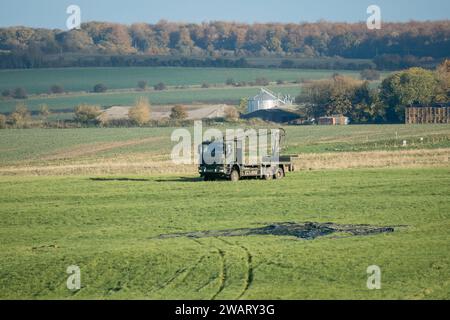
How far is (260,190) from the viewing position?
3700 centimetres

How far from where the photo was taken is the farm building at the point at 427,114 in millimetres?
101875

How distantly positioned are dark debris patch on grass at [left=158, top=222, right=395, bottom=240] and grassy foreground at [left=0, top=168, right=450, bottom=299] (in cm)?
65

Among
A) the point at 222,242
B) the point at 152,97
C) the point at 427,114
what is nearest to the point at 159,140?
the point at 427,114

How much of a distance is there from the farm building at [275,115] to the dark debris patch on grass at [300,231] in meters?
83.1

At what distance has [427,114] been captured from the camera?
4028 inches

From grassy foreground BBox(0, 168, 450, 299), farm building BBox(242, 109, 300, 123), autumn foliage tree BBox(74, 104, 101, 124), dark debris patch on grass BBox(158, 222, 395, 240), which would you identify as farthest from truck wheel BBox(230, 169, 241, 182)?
farm building BBox(242, 109, 300, 123)

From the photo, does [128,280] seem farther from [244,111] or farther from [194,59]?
[194,59]

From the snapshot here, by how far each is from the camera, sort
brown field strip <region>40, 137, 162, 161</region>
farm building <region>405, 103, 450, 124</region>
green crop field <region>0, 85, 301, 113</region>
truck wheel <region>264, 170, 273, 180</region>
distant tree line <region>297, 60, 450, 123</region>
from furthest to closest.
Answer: green crop field <region>0, 85, 301, 113</region>, distant tree line <region>297, 60, 450, 123</region>, farm building <region>405, 103, 450, 124</region>, brown field strip <region>40, 137, 162, 161</region>, truck wheel <region>264, 170, 273, 180</region>

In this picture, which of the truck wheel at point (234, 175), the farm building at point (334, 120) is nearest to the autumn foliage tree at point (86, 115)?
the farm building at point (334, 120)

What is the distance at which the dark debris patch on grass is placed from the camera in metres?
25.5

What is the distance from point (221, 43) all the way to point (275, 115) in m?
82.5

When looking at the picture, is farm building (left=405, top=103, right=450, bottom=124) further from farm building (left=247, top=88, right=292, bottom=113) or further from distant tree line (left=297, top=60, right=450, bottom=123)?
farm building (left=247, top=88, right=292, bottom=113)

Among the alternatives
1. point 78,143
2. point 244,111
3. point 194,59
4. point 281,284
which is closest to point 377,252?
point 281,284
